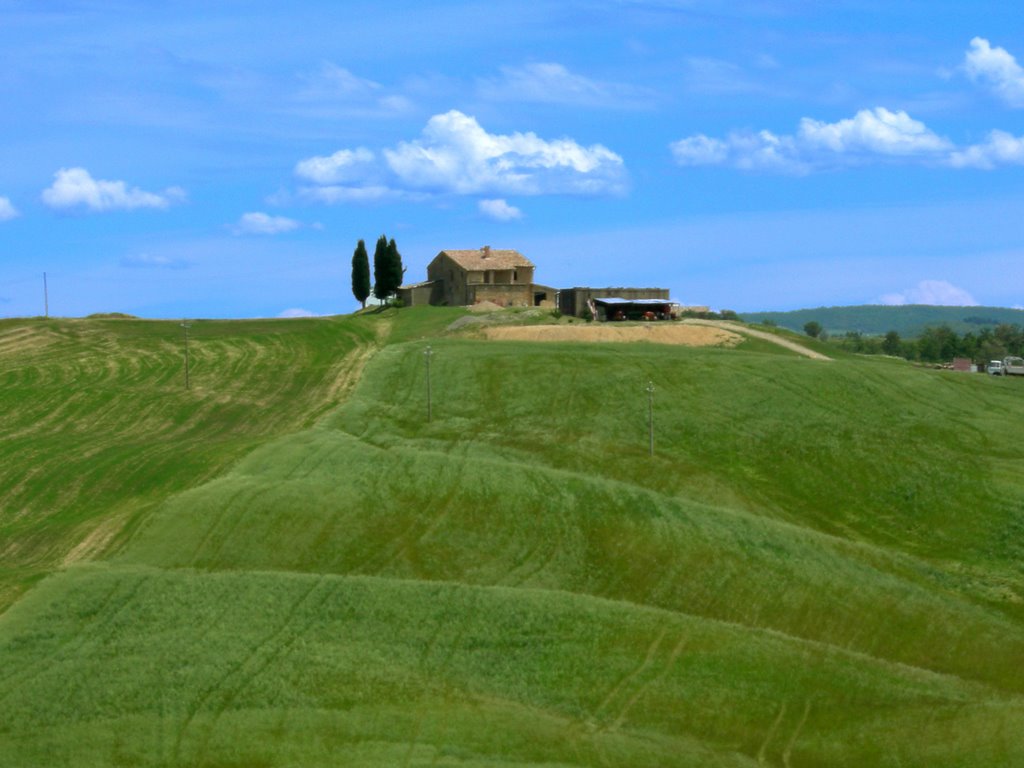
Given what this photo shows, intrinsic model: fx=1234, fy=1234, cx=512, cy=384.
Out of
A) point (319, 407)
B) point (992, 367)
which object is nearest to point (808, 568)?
point (319, 407)

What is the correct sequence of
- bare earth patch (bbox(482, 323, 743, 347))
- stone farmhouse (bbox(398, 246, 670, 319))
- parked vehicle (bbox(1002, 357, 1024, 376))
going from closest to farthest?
bare earth patch (bbox(482, 323, 743, 347))
parked vehicle (bbox(1002, 357, 1024, 376))
stone farmhouse (bbox(398, 246, 670, 319))

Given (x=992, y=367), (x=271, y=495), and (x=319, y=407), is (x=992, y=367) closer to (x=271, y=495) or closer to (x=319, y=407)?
(x=319, y=407)

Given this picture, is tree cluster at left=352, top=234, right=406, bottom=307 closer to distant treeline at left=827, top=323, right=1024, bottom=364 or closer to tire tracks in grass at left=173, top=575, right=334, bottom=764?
distant treeline at left=827, top=323, right=1024, bottom=364

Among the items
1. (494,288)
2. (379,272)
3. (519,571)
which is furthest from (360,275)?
(519,571)

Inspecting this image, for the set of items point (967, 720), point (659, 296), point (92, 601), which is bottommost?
point (967, 720)

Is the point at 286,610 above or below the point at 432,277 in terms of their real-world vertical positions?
below

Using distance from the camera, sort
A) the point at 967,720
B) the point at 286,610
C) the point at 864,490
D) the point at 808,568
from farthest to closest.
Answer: the point at 864,490 → the point at 808,568 → the point at 286,610 → the point at 967,720

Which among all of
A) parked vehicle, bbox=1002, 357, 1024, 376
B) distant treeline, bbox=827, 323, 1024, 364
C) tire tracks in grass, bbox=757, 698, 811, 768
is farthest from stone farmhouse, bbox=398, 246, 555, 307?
tire tracks in grass, bbox=757, 698, 811, 768

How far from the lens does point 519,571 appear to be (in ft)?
186

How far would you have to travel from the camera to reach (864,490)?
7200 cm

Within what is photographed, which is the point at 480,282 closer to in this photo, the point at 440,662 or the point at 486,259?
the point at 486,259

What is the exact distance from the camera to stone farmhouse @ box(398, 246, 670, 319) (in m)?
123

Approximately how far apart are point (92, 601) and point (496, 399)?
131ft

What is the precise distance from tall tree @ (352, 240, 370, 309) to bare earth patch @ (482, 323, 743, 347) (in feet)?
107
